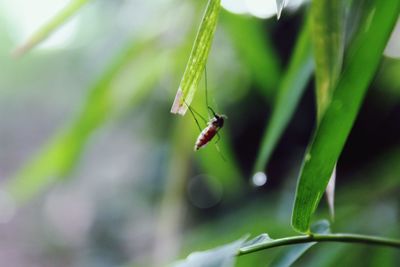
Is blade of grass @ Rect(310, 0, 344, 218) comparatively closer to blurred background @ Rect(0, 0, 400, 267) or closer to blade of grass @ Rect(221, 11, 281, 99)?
blurred background @ Rect(0, 0, 400, 267)

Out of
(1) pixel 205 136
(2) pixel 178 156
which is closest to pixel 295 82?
(1) pixel 205 136

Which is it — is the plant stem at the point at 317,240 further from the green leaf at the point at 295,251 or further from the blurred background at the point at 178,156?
the blurred background at the point at 178,156

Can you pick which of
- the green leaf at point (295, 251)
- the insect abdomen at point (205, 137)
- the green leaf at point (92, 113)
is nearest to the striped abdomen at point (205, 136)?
the insect abdomen at point (205, 137)

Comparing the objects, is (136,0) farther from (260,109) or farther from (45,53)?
(45,53)

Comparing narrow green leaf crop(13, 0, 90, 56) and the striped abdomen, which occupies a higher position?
narrow green leaf crop(13, 0, 90, 56)

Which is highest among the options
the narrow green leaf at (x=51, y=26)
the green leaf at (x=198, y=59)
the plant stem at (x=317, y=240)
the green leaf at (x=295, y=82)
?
the narrow green leaf at (x=51, y=26)

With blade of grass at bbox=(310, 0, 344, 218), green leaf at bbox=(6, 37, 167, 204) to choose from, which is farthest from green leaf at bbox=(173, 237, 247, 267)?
green leaf at bbox=(6, 37, 167, 204)

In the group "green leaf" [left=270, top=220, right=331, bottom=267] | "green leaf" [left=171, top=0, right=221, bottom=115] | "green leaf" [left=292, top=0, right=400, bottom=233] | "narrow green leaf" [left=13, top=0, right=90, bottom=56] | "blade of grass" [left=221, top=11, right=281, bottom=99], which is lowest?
"green leaf" [left=270, top=220, right=331, bottom=267]
